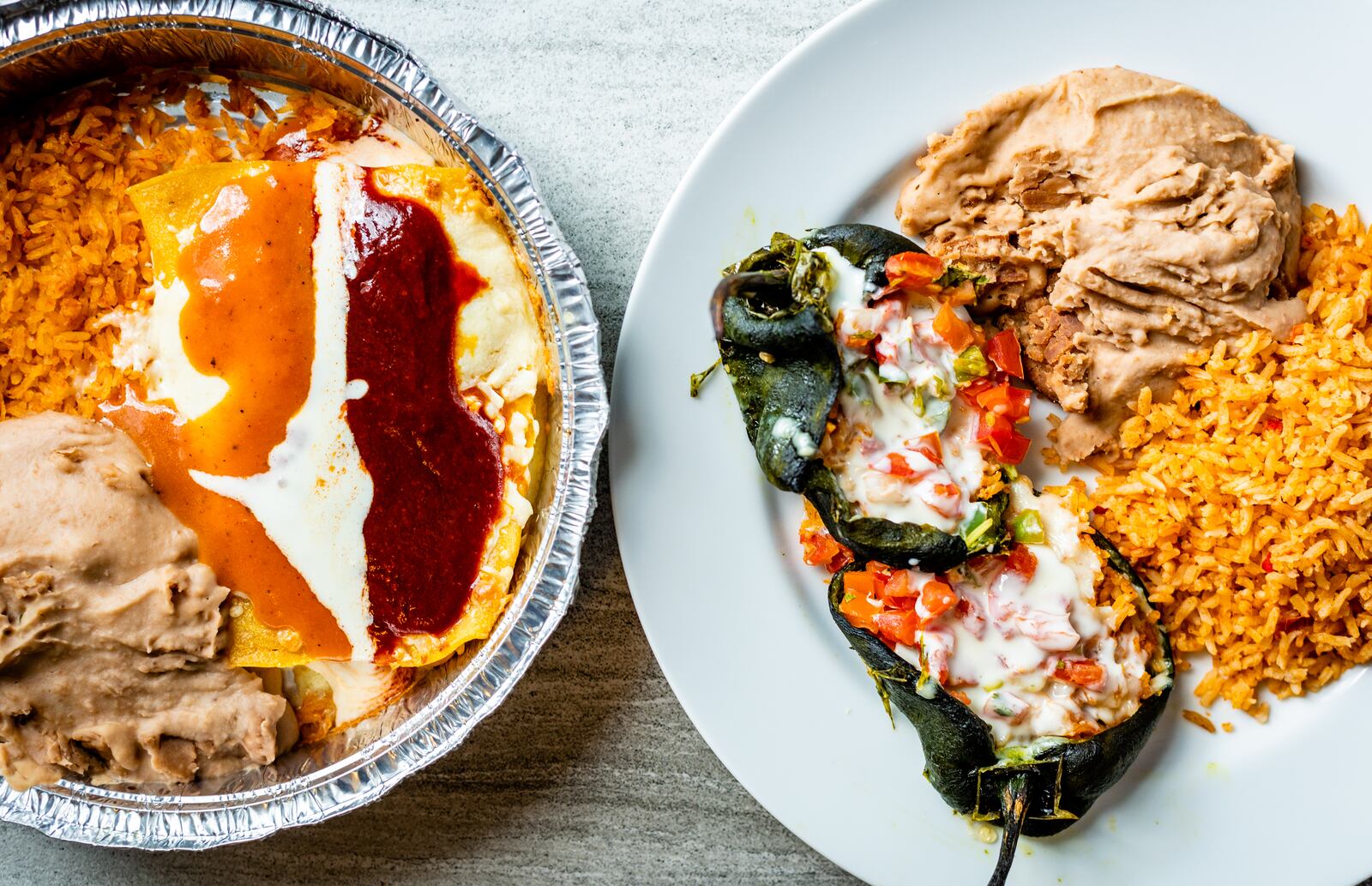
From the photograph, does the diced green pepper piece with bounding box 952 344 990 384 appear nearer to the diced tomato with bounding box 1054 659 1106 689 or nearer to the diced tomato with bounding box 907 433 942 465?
the diced tomato with bounding box 907 433 942 465

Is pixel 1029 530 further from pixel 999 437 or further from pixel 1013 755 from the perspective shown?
pixel 1013 755

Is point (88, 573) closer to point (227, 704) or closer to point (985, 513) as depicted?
point (227, 704)

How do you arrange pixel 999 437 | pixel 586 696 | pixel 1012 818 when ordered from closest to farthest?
pixel 1012 818 < pixel 999 437 < pixel 586 696

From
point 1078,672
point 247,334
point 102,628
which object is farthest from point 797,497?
point 102,628

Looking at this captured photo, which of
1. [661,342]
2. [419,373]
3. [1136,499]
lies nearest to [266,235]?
[419,373]

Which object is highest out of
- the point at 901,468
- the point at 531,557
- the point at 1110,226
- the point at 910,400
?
the point at 1110,226

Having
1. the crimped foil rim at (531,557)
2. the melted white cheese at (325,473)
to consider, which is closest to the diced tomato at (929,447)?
the crimped foil rim at (531,557)

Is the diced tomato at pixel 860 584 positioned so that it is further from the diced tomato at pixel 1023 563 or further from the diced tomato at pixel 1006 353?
the diced tomato at pixel 1006 353
